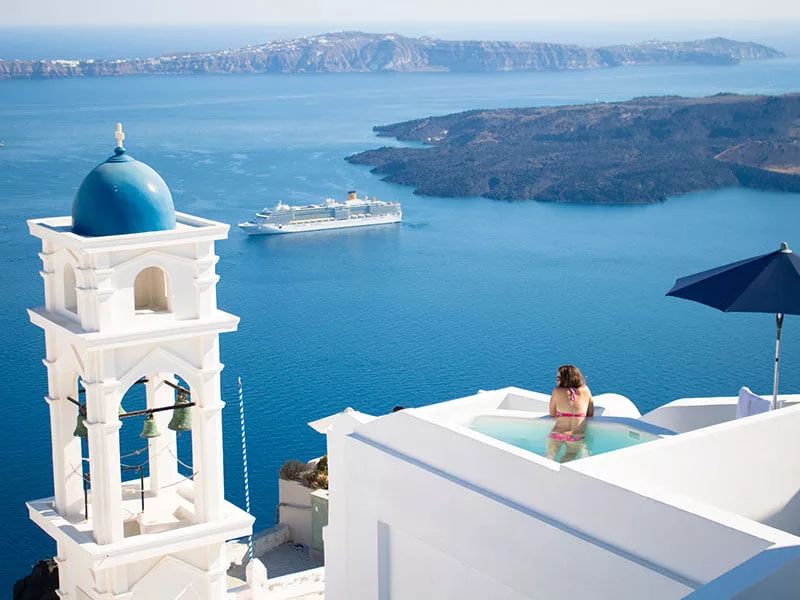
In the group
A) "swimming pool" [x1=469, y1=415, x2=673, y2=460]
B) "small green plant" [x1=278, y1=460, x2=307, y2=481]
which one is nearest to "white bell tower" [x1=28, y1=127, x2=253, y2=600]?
"swimming pool" [x1=469, y1=415, x2=673, y2=460]

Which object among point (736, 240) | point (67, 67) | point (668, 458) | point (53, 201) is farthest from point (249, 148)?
point (668, 458)

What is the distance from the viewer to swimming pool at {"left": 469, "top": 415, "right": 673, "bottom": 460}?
14.0 ft

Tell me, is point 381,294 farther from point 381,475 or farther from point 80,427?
point 381,475

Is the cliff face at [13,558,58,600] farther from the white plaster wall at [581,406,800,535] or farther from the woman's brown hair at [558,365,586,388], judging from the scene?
the white plaster wall at [581,406,800,535]

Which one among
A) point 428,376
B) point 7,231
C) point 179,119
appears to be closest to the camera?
point 428,376

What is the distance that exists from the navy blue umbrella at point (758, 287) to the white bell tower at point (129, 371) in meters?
2.23

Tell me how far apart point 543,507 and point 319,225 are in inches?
1316

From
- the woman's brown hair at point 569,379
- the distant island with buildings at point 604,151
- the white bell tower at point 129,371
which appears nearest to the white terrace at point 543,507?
the woman's brown hair at point 569,379

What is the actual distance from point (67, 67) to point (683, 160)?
185ft

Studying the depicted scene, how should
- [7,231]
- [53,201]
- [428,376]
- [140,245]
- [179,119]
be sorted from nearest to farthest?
[140,245] → [428,376] → [7,231] → [53,201] → [179,119]

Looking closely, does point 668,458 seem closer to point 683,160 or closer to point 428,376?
point 428,376

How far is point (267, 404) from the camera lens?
19891 millimetres

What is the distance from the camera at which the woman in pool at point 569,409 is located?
14.1 feet

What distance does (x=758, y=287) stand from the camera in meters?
4.61
